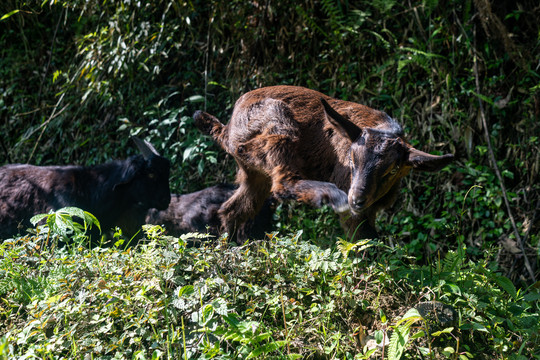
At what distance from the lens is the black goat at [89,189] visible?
19.0ft

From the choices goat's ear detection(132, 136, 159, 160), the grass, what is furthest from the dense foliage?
goat's ear detection(132, 136, 159, 160)

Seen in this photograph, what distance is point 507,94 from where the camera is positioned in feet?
19.7

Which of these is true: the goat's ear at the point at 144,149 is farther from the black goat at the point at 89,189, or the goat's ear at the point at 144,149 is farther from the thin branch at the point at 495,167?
the thin branch at the point at 495,167

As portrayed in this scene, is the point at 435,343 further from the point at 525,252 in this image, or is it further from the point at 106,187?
the point at 106,187

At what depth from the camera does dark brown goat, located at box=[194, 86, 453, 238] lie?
4.28 metres

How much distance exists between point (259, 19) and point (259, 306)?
502 centimetres

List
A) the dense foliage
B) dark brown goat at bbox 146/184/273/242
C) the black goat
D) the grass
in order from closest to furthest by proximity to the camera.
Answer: the grass < the dense foliage < the black goat < dark brown goat at bbox 146/184/273/242

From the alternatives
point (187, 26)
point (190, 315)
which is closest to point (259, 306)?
point (190, 315)

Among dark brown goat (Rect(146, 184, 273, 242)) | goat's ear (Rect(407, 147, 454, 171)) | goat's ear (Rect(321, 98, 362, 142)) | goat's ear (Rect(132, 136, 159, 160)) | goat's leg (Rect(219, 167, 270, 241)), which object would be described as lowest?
dark brown goat (Rect(146, 184, 273, 242))

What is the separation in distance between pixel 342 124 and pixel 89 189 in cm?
321

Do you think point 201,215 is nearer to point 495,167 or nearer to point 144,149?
point 144,149

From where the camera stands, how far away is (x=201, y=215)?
20.2 ft

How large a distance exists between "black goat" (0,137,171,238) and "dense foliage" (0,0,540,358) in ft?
3.47

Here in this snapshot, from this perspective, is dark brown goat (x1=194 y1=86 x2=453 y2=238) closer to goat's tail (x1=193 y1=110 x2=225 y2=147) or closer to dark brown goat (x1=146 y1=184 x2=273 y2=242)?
goat's tail (x1=193 y1=110 x2=225 y2=147)
